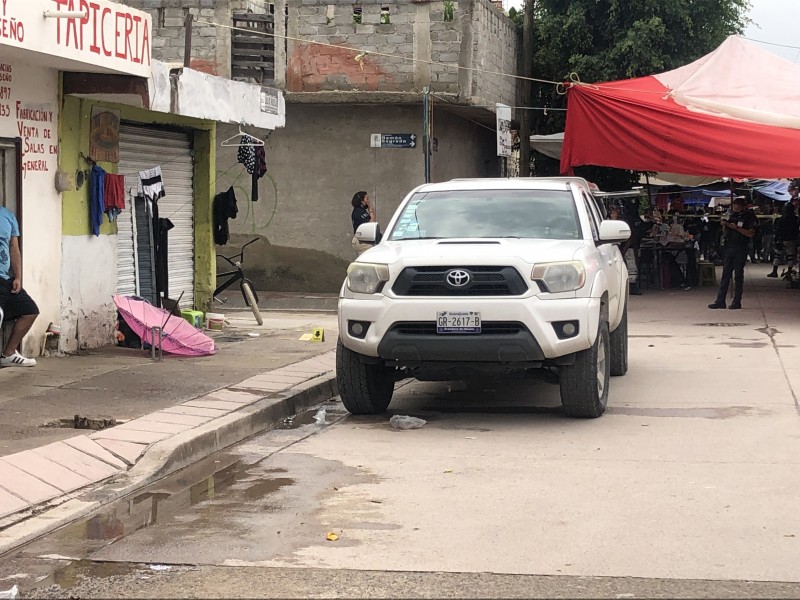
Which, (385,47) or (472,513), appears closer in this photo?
(472,513)

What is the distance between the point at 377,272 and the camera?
934 centimetres

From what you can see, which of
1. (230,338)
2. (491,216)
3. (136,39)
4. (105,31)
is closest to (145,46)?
(136,39)

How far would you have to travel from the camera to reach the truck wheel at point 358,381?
9.59m

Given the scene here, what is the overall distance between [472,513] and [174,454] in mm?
2326

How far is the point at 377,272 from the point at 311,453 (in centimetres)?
169

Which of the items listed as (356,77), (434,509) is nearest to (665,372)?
(434,509)

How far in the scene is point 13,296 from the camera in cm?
1112

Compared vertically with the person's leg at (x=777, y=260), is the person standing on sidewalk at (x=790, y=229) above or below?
above

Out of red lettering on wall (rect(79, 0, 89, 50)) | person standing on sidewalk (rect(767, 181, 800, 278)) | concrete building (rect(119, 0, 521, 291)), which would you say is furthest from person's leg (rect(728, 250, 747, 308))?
red lettering on wall (rect(79, 0, 89, 50))

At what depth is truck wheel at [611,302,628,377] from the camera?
11992mm

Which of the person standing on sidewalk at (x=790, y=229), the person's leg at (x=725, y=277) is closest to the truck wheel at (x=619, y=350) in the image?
the person's leg at (x=725, y=277)

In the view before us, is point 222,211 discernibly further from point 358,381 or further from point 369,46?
point 358,381

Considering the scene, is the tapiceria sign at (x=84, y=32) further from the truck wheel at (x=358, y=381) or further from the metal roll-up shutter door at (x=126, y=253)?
the truck wheel at (x=358, y=381)

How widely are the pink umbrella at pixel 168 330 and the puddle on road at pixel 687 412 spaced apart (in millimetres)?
4656
